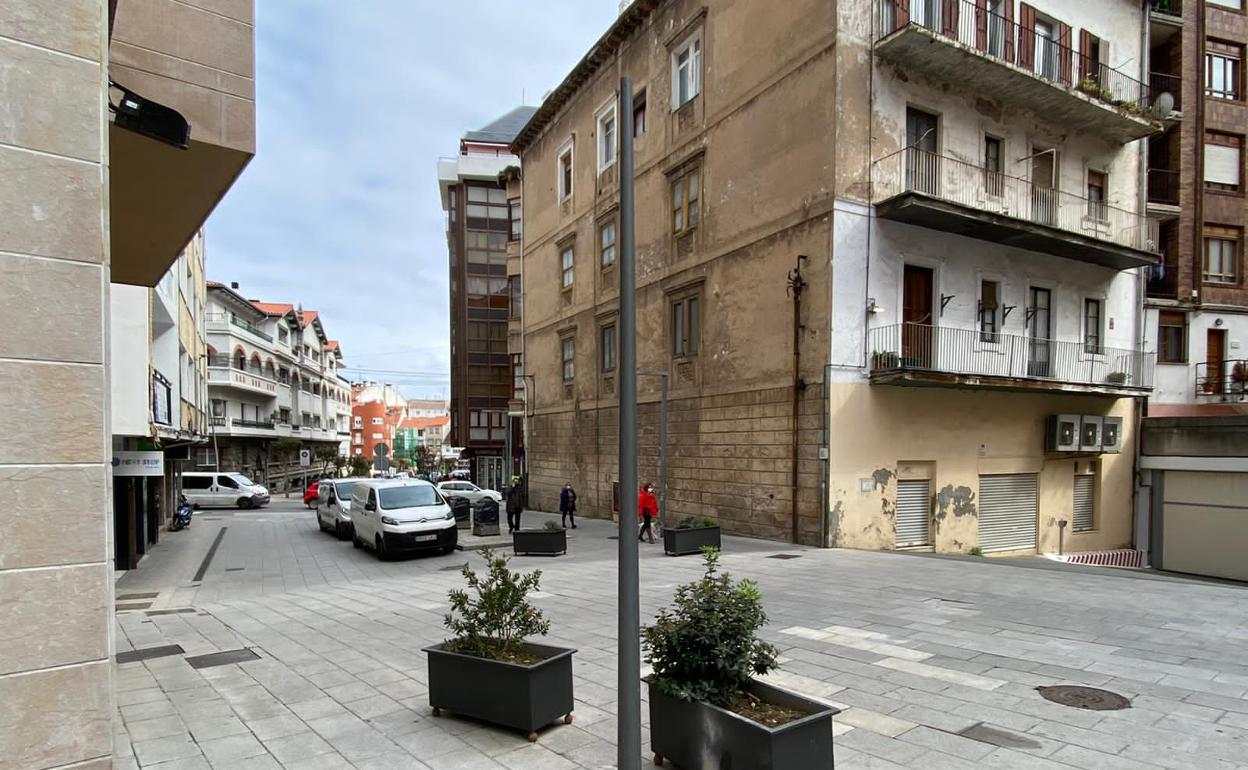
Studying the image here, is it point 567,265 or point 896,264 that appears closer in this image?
point 896,264

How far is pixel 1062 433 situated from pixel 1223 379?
30.3 ft

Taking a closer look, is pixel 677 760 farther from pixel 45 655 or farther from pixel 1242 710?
pixel 1242 710

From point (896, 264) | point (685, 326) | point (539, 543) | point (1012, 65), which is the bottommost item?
point (539, 543)

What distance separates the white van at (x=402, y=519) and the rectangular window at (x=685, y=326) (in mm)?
8306

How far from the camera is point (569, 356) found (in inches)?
1111

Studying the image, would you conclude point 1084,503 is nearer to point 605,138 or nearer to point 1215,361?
point 1215,361

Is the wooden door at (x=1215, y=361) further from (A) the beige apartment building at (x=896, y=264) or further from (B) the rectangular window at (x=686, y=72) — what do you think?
(B) the rectangular window at (x=686, y=72)

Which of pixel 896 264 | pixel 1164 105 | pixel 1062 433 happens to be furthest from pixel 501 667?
pixel 1164 105

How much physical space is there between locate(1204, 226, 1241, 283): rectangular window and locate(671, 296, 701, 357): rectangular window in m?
18.2

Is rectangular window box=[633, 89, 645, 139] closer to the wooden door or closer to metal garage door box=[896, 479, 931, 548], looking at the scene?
metal garage door box=[896, 479, 931, 548]

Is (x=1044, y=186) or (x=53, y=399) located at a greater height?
(x=1044, y=186)

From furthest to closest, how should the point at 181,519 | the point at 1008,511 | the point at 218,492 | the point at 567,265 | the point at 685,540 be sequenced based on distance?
the point at 218,492
the point at 567,265
the point at 181,519
the point at 1008,511
the point at 685,540

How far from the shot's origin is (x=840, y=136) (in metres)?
15.4

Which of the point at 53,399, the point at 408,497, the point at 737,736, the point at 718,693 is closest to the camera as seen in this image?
the point at 53,399
